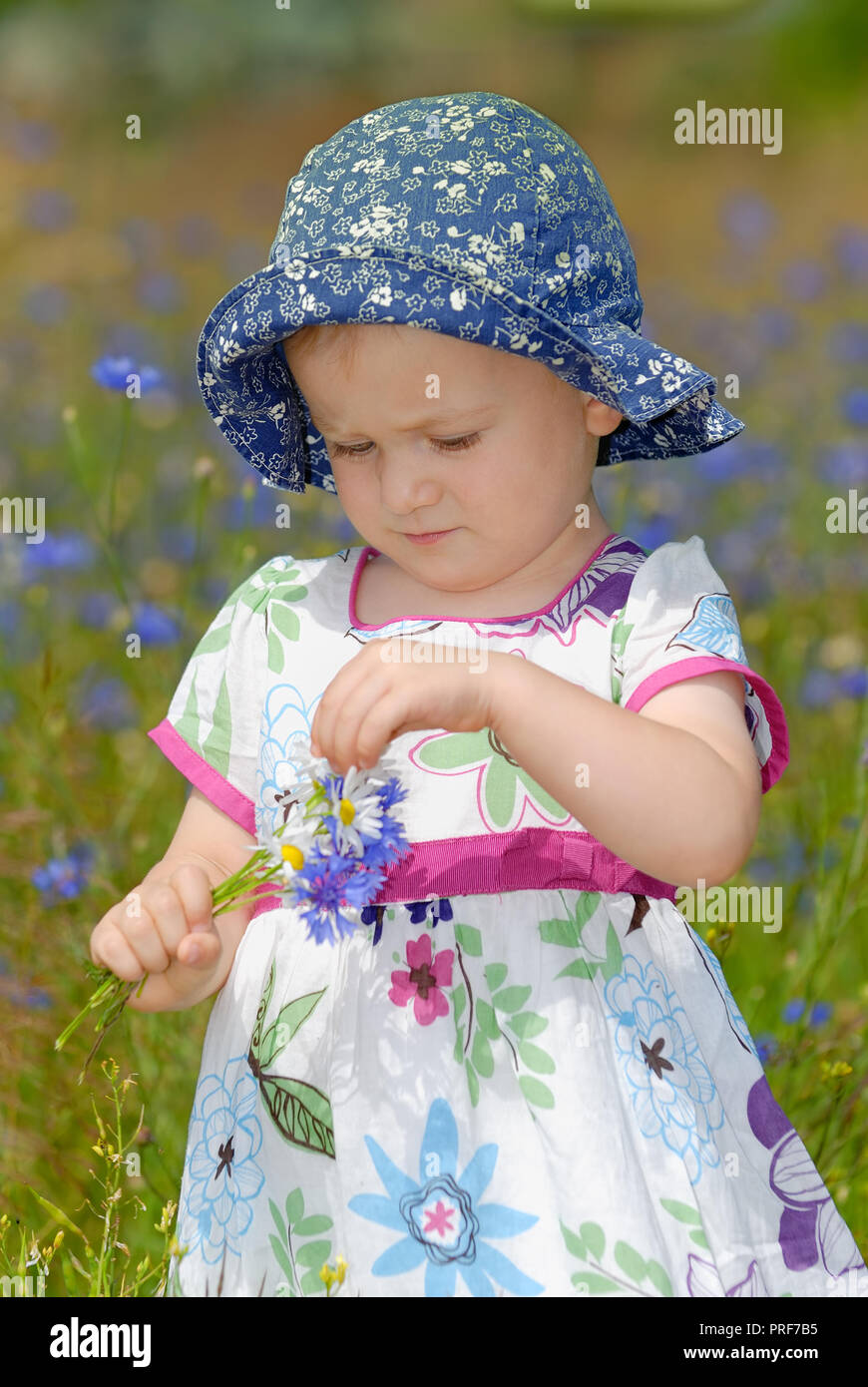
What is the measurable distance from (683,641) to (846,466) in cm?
242

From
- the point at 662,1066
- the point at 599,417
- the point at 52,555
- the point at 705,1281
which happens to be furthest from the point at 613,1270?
the point at 52,555

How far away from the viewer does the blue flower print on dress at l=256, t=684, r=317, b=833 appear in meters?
1.74

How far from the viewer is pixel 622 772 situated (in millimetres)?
1479

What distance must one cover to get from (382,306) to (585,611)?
414 millimetres

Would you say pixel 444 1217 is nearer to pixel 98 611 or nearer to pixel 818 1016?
pixel 818 1016

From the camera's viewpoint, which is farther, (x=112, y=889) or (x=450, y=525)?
(x=112, y=889)

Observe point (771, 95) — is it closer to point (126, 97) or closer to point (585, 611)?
point (126, 97)

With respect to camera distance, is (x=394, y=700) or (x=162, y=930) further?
(x=162, y=930)

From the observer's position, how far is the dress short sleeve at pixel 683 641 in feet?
5.38

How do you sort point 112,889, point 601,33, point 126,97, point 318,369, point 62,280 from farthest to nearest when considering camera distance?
1. point 601,33
2. point 126,97
3. point 62,280
4. point 112,889
5. point 318,369

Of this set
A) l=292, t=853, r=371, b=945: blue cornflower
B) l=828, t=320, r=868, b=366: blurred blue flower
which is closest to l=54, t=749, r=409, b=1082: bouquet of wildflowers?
l=292, t=853, r=371, b=945: blue cornflower

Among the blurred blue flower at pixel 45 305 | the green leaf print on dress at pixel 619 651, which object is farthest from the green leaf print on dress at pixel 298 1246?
the blurred blue flower at pixel 45 305

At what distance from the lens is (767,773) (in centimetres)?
183
